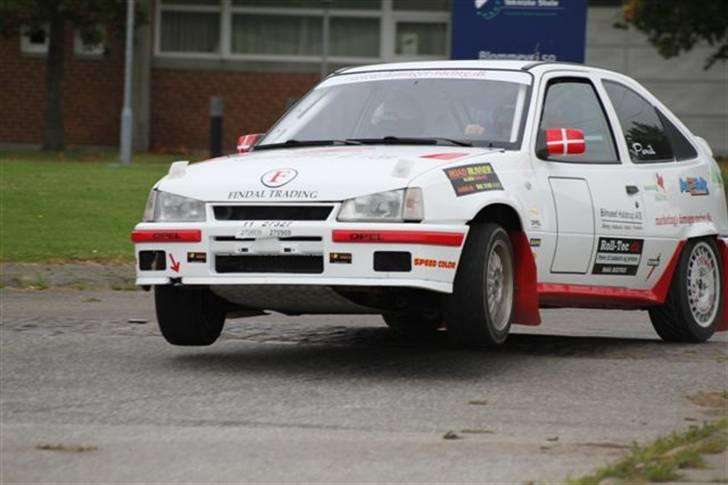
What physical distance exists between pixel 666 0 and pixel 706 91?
650 cm

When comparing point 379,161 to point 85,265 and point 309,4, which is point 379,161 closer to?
point 85,265

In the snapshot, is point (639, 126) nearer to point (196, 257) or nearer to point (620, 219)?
point (620, 219)

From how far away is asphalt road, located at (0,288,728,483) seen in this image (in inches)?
266

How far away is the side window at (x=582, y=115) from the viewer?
33.9 feet

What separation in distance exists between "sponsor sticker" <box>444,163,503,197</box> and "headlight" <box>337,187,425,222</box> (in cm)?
26

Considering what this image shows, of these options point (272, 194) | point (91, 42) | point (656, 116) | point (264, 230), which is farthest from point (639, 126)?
point (91, 42)

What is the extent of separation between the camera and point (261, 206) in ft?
29.3

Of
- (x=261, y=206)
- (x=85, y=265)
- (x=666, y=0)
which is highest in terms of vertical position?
(x=666, y=0)

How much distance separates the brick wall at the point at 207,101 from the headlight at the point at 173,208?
32.8m

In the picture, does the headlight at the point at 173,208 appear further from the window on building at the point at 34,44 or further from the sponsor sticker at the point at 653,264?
the window on building at the point at 34,44

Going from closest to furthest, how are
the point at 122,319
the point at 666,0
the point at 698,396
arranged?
the point at 698,396 → the point at 122,319 → the point at 666,0

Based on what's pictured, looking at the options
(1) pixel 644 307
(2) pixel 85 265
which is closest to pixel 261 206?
(1) pixel 644 307

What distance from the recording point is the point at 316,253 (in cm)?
875

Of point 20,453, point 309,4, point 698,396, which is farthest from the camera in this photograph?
point 309,4
